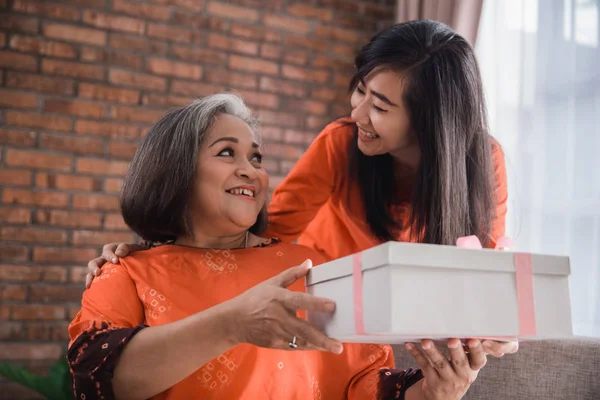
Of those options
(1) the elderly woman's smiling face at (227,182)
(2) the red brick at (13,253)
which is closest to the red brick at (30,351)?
(2) the red brick at (13,253)

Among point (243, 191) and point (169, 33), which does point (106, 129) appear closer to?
point (169, 33)

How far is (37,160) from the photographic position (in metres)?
3.01

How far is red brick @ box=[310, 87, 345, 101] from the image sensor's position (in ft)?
11.8

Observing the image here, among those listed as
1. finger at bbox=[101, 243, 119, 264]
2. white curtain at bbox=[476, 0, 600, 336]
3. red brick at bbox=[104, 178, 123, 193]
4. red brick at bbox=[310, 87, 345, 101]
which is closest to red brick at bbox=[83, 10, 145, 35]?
red brick at bbox=[104, 178, 123, 193]

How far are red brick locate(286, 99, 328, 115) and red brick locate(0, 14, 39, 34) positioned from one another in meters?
1.27

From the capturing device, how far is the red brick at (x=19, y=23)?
2.98 meters

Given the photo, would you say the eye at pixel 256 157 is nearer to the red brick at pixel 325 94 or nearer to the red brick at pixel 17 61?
the red brick at pixel 17 61

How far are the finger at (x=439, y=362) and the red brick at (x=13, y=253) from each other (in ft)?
7.54

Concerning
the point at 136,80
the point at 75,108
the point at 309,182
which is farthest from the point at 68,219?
the point at 309,182


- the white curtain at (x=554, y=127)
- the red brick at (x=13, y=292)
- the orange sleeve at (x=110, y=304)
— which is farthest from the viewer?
the red brick at (x=13, y=292)

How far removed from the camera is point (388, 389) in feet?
4.50

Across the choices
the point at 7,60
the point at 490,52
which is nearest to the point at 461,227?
the point at 490,52

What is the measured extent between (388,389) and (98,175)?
2120 millimetres

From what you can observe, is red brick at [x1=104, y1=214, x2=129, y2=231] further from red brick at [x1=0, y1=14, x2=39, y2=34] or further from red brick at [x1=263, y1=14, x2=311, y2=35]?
red brick at [x1=263, y1=14, x2=311, y2=35]
